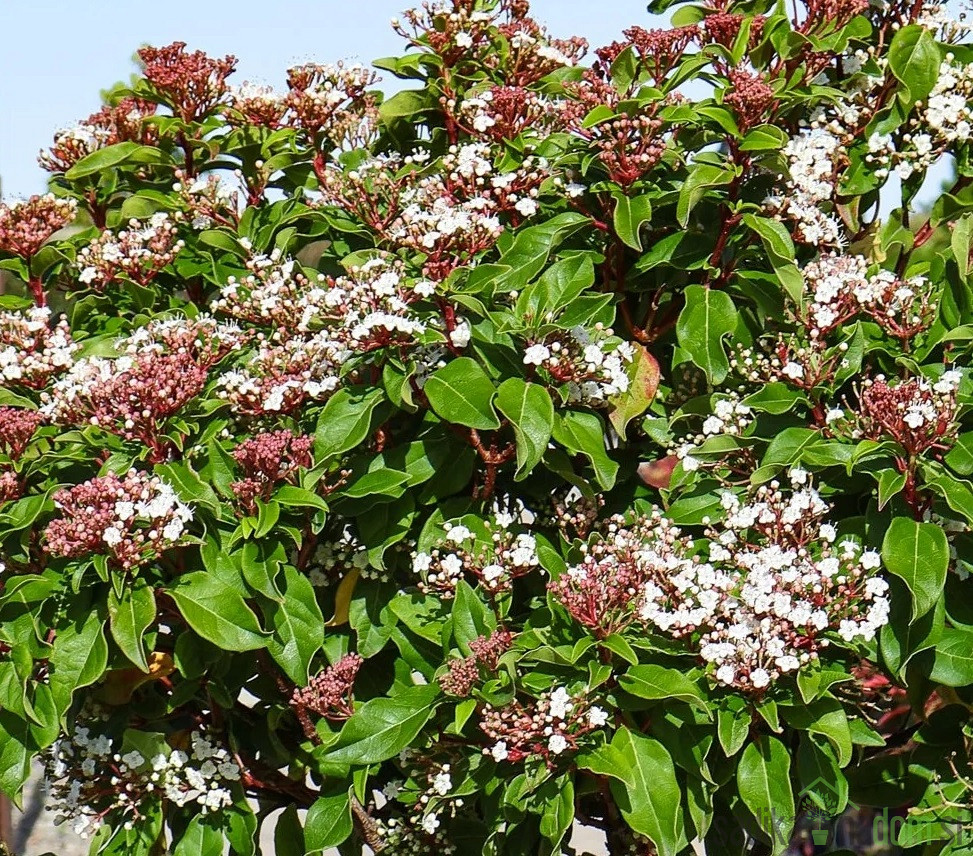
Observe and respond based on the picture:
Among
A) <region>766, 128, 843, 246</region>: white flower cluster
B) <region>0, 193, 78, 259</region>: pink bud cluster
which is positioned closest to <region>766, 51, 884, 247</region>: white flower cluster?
<region>766, 128, 843, 246</region>: white flower cluster

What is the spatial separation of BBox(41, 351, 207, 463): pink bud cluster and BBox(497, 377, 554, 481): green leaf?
2.29 feet

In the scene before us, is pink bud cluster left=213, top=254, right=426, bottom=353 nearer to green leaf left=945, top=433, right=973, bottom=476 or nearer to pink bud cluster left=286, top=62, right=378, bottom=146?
pink bud cluster left=286, top=62, right=378, bottom=146

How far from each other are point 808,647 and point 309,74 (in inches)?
78.0

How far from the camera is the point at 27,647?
276cm

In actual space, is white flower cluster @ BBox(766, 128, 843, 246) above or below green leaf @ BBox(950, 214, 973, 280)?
above

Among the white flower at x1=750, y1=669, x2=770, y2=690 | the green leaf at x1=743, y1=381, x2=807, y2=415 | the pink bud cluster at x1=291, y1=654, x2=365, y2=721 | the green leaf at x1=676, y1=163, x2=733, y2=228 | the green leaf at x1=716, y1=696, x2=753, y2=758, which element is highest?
the green leaf at x1=676, y1=163, x2=733, y2=228

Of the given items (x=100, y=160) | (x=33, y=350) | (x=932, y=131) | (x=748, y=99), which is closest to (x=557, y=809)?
(x=748, y=99)

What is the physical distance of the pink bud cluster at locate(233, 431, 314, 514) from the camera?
9.12 ft

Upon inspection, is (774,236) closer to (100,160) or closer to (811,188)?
(811,188)

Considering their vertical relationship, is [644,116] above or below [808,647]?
above

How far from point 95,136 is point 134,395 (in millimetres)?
1231

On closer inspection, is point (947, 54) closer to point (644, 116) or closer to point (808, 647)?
point (644, 116)

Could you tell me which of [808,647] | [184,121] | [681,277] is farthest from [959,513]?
[184,121]

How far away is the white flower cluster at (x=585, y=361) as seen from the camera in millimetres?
2795
